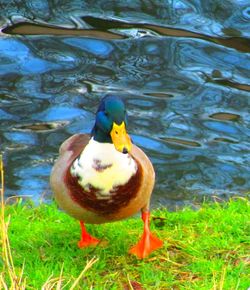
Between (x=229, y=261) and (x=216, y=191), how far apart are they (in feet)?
7.32

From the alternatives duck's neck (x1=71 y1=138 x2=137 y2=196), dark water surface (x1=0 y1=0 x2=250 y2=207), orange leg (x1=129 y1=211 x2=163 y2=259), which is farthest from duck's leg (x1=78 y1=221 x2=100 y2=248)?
dark water surface (x1=0 y1=0 x2=250 y2=207)

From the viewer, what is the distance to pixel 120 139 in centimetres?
446

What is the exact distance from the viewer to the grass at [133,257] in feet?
15.1

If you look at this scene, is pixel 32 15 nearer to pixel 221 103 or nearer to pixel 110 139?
pixel 221 103

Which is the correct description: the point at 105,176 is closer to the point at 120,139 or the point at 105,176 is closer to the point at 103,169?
the point at 103,169

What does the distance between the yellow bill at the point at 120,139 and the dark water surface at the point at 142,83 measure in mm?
2263

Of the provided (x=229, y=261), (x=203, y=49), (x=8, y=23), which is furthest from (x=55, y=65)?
(x=229, y=261)

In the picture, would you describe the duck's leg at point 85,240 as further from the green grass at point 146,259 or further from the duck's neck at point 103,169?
the duck's neck at point 103,169

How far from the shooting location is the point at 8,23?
32.1 ft

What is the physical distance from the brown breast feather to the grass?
280 mm

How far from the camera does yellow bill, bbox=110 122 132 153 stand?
441 centimetres

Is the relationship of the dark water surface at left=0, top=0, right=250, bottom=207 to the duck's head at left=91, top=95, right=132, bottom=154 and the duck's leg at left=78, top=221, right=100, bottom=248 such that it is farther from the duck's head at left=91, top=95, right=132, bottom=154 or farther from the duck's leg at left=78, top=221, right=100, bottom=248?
the duck's head at left=91, top=95, right=132, bottom=154

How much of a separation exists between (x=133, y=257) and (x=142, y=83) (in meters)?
4.12

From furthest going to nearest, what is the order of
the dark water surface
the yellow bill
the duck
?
1. the dark water surface
2. the duck
3. the yellow bill
